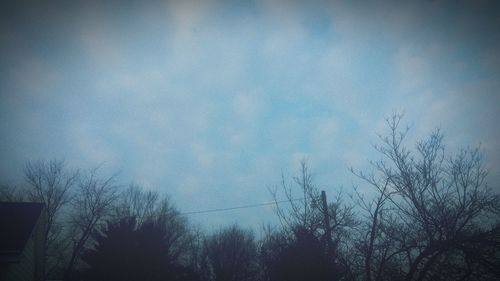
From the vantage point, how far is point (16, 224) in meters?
16.7

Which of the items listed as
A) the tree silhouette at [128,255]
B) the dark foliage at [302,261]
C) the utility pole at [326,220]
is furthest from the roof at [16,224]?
the utility pole at [326,220]

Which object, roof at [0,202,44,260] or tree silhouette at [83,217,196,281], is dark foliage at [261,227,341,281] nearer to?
tree silhouette at [83,217,196,281]

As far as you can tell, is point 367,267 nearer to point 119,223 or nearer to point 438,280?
point 438,280

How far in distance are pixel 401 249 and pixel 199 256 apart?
1228 inches

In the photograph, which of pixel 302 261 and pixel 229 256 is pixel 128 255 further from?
pixel 229 256

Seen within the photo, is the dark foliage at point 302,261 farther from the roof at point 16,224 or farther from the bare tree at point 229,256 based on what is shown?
the bare tree at point 229,256

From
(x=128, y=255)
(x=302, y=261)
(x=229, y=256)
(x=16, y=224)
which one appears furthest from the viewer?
(x=229, y=256)

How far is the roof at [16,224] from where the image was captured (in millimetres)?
14927

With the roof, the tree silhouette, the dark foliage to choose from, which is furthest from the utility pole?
the roof

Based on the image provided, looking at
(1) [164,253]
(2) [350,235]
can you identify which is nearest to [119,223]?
(1) [164,253]

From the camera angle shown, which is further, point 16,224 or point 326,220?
point 16,224

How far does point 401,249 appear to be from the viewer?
25.1 feet

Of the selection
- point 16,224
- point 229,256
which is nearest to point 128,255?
point 16,224

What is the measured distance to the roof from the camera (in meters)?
14.9
